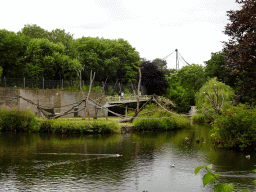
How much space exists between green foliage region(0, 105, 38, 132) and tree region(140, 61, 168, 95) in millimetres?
23943

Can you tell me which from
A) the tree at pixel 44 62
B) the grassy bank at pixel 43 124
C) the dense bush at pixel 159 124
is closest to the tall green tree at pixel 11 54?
the tree at pixel 44 62

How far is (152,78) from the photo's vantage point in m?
44.4

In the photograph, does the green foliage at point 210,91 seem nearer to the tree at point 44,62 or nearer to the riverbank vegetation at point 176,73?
the riverbank vegetation at point 176,73

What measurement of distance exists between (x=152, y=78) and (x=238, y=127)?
2894cm

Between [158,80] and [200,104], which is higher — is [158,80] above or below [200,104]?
above

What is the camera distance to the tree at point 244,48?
16.3 m

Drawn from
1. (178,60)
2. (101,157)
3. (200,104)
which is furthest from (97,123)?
(178,60)

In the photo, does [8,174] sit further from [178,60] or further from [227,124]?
[178,60]

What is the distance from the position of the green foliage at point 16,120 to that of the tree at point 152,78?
23943 millimetres

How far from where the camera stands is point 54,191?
27.5ft

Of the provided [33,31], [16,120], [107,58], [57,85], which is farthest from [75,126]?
[33,31]

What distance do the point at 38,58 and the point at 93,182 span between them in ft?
99.7

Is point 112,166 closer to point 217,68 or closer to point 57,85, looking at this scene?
point 57,85

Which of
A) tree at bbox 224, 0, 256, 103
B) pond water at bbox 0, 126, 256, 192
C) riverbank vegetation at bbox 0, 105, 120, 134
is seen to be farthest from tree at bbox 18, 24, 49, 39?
tree at bbox 224, 0, 256, 103
